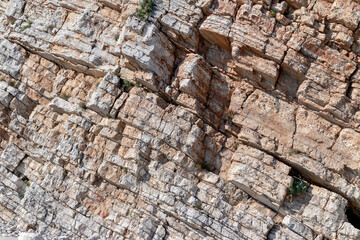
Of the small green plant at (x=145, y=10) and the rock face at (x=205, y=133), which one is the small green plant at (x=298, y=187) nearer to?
the rock face at (x=205, y=133)

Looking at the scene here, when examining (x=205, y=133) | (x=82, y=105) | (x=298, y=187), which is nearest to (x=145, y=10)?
(x=82, y=105)

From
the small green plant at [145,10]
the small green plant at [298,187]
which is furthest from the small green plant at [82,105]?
the small green plant at [298,187]

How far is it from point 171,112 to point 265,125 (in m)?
3.47

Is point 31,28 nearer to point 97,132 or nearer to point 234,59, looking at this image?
point 97,132

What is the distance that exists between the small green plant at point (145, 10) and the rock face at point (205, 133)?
24 cm

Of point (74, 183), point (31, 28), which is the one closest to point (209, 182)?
point (74, 183)

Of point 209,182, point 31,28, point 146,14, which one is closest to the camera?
point 209,182

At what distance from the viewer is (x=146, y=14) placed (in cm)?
1362

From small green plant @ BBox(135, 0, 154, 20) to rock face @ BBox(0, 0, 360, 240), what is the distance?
0.80 ft

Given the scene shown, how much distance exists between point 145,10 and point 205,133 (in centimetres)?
516

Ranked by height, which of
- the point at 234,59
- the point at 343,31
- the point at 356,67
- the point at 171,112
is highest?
the point at 343,31

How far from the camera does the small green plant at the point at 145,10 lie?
13588mm

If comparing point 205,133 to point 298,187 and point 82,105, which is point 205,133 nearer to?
point 298,187

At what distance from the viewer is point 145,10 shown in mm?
13602
